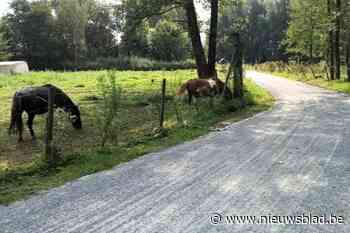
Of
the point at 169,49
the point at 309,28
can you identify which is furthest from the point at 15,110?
the point at 169,49

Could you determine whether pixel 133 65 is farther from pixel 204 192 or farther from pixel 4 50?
pixel 204 192

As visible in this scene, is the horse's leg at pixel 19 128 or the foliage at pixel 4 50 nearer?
the horse's leg at pixel 19 128

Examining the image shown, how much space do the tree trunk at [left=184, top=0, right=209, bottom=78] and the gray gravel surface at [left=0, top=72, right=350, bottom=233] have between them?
1255cm

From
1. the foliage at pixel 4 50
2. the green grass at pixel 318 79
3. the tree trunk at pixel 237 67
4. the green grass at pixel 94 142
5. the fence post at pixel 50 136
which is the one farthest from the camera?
the foliage at pixel 4 50

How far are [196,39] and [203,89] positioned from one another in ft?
21.7

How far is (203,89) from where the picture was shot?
16.5 meters

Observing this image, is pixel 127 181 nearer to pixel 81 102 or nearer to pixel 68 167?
pixel 68 167

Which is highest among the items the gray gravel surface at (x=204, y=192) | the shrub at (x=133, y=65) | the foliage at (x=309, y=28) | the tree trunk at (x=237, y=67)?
the foliage at (x=309, y=28)

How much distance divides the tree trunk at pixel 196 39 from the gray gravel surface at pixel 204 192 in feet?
41.2

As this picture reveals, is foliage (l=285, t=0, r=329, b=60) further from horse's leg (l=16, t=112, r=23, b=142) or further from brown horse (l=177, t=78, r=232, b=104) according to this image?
horse's leg (l=16, t=112, r=23, b=142)

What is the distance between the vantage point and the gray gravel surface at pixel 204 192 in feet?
16.5

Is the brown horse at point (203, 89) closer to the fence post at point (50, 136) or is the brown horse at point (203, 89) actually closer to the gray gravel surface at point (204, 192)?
the gray gravel surface at point (204, 192)

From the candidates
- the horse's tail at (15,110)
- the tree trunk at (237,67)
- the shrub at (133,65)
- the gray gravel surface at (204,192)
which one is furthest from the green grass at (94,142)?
the shrub at (133,65)

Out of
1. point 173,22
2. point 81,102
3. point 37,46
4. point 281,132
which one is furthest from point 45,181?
point 37,46
